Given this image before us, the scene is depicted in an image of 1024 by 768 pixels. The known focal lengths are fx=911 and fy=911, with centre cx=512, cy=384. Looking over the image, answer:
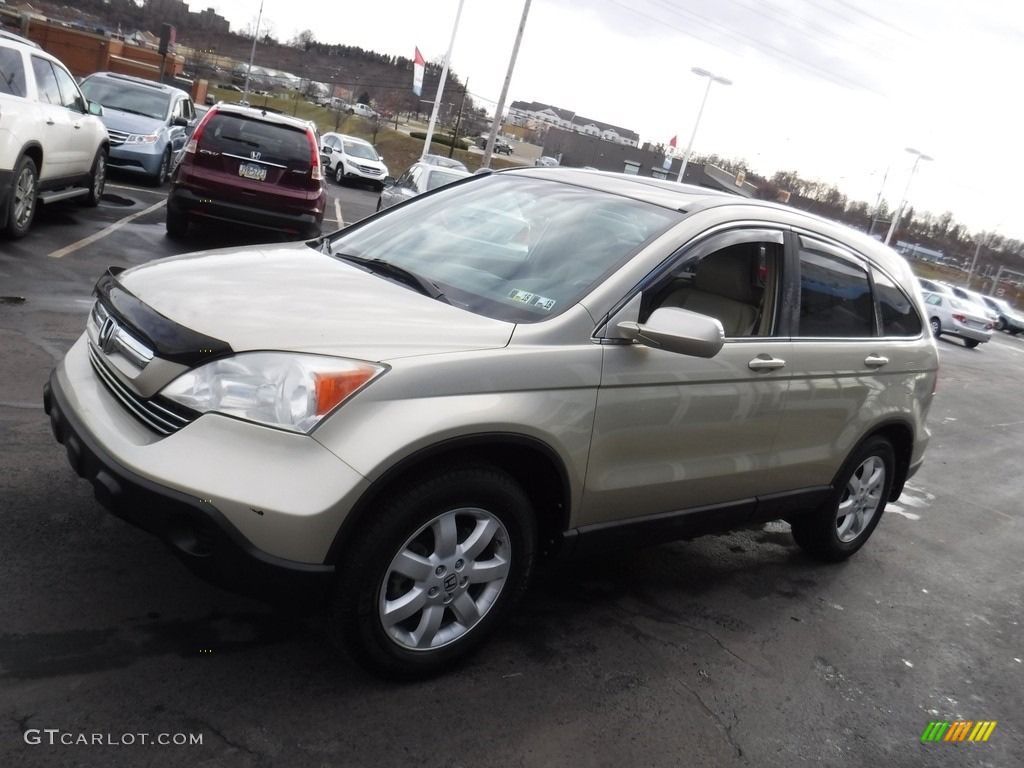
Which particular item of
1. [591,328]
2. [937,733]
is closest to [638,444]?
[591,328]

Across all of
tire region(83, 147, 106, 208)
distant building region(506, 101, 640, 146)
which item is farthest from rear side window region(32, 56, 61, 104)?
distant building region(506, 101, 640, 146)

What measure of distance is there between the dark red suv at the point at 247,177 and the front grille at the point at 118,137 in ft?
16.3

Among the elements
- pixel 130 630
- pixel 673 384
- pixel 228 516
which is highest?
pixel 673 384

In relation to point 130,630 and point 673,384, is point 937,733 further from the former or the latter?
point 130,630

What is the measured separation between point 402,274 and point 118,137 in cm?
1261

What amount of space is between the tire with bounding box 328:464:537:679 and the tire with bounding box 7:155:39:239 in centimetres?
697

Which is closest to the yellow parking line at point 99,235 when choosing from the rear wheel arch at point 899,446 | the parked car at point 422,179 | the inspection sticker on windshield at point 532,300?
the parked car at point 422,179

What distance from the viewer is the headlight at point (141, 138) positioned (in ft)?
47.4

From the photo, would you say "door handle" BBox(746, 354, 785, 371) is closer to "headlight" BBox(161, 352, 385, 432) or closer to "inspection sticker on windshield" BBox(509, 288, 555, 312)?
"inspection sticker on windshield" BBox(509, 288, 555, 312)

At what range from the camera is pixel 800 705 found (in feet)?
12.0

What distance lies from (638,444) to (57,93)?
8.55 metres

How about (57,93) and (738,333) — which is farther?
(57,93)

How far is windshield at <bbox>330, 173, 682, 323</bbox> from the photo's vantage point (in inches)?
137

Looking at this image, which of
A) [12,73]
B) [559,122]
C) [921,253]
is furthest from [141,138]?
[559,122]
